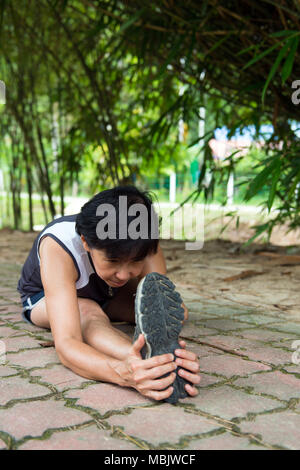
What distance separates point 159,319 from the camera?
1.50 m

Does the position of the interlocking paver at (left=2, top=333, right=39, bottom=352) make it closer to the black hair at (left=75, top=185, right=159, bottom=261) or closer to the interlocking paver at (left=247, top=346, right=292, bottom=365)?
the black hair at (left=75, top=185, right=159, bottom=261)

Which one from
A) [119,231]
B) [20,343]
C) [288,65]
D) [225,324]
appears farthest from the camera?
[225,324]

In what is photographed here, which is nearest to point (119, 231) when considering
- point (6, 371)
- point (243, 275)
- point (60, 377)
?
point (60, 377)

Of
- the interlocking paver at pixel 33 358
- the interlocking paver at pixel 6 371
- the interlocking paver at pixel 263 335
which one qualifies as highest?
the interlocking paver at pixel 6 371

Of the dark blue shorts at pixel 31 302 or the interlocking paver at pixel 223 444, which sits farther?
the dark blue shorts at pixel 31 302

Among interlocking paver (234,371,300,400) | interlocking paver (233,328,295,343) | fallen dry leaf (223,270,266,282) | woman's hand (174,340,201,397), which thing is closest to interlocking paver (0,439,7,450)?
woman's hand (174,340,201,397)

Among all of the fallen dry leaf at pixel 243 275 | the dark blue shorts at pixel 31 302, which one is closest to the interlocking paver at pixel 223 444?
the dark blue shorts at pixel 31 302

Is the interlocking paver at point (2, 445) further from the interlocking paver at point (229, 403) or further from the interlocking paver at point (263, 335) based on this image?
the interlocking paver at point (263, 335)

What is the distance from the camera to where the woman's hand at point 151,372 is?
4.84 ft

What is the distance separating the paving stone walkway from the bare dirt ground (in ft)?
2.63

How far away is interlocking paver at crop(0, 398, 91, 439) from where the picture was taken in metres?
1.35

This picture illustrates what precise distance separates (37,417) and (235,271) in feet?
8.65

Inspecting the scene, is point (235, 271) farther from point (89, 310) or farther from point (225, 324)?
point (89, 310)

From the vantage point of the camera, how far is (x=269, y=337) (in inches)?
89.5
